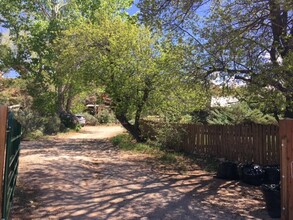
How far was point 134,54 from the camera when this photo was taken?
17531 millimetres

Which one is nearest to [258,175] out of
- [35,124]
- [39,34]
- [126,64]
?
[126,64]

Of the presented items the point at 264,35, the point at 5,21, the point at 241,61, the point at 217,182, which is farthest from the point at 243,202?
the point at 5,21

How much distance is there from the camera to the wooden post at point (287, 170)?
564cm

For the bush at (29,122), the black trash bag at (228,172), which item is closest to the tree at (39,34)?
the bush at (29,122)

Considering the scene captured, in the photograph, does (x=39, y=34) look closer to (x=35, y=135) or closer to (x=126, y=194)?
(x=35, y=135)

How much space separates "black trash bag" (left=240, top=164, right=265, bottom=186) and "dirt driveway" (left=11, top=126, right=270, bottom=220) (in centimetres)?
23

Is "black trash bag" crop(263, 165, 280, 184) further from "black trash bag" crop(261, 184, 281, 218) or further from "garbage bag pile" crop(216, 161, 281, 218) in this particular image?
"black trash bag" crop(261, 184, 281, 218)

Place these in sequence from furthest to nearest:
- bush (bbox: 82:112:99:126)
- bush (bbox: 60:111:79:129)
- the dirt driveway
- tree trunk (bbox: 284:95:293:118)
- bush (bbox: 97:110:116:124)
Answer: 1. bush (bbox: 97:110:116:124)
2. bush (bbox: 82:112:99:126)
3. bush (bbox: 60:111:79:129)
4. tree trunk (bbox: 284:95:293:118)
5. the dirt driveway

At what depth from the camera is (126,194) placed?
7887 millimetres

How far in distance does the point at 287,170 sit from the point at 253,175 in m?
3.66

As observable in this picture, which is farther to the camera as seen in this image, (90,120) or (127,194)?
(90,120)

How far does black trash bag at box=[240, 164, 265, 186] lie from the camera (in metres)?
9.18

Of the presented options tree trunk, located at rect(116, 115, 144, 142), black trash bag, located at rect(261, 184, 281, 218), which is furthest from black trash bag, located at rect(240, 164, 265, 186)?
tree trunk, located at rect(116, 115, 144, 142)

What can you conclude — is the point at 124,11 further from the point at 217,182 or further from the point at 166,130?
the point at 217,182
